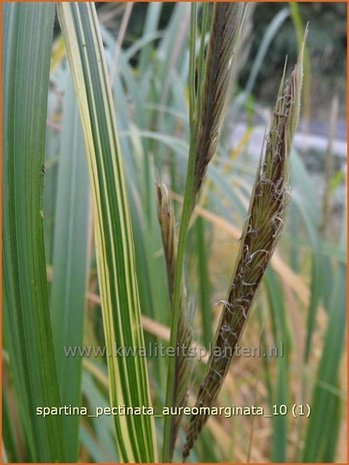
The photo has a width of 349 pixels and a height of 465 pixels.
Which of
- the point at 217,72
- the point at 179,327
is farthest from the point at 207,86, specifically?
the point at 179,327

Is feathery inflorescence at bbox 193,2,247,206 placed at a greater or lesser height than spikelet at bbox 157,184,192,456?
greater

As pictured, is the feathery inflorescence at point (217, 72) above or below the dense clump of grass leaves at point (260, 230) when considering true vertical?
above

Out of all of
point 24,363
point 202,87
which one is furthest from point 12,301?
point 202,87

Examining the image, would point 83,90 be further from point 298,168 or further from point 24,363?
point 298,168

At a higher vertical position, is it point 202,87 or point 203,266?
Answer: point 202,87

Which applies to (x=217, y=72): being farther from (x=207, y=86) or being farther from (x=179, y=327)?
(x=179, y=327)

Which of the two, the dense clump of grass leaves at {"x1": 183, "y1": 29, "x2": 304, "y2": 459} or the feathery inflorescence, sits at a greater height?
the feathery inflorescence
